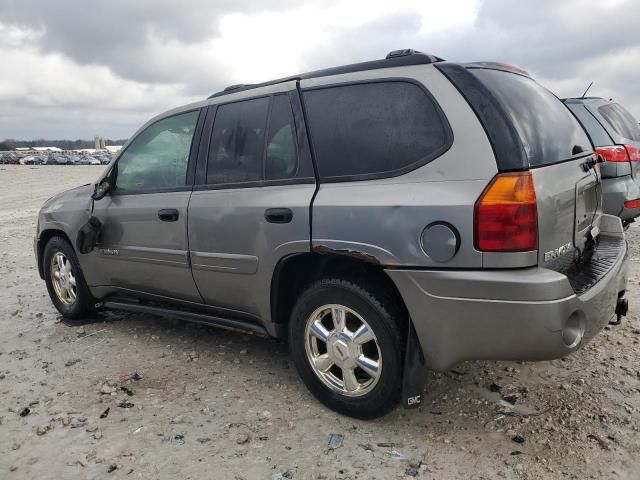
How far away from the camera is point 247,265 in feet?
10.8

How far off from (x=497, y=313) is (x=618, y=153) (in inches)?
161

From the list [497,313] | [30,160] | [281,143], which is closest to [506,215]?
[497,313]

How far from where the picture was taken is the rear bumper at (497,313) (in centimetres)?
238

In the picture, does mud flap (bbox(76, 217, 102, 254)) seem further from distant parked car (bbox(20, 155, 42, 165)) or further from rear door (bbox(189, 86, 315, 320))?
distant parked car (bbox(20, 155, 42, 165))

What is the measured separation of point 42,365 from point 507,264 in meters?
3.37

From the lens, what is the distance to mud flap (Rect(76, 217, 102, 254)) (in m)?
4.33

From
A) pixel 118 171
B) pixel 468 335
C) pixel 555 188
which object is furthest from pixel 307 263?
pixel 118 171

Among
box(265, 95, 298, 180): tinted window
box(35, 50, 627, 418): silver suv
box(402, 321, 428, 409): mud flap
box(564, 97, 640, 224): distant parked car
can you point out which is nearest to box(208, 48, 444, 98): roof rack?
box(35, 50, 627, 418): silver suv

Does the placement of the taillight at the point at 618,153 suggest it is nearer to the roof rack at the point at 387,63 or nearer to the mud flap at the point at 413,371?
the roof rack at the point at 387,63

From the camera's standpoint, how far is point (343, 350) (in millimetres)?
2939

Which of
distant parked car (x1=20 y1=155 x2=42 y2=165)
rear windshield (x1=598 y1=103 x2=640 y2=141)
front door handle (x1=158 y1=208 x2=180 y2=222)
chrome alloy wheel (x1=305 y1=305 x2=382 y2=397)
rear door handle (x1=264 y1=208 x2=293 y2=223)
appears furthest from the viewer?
distant parked car (x1=20 y1=155 x2=42 y2=165)

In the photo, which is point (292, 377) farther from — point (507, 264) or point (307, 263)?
point (507, 264)

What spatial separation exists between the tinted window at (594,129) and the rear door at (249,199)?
3.89m

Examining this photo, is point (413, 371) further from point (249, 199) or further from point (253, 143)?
point (253, 143)
